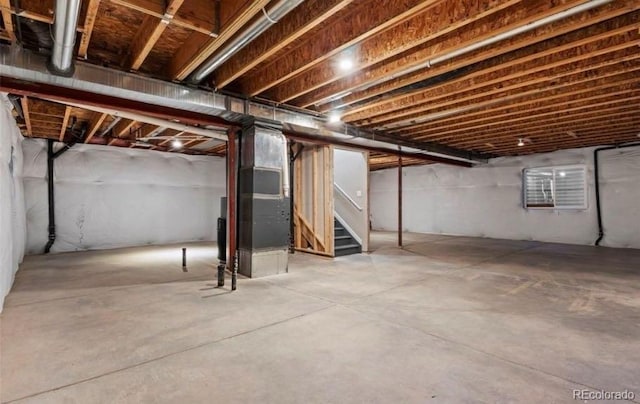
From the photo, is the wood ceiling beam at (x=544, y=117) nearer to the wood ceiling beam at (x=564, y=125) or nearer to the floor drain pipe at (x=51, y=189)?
the wood ceiling beam at (x=564, y=125)

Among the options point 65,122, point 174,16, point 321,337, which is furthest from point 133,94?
point 321,337

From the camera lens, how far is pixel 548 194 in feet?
28.0

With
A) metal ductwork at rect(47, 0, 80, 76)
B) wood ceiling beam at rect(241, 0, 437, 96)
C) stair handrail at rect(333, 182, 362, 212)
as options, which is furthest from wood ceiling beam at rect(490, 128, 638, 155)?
metal ductwork at rect(47, 0, 80, 76)

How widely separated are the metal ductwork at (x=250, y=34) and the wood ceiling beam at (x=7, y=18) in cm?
143

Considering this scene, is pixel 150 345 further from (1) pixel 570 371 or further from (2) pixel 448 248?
(2) pixel 448 248

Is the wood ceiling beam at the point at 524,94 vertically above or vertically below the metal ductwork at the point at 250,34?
above

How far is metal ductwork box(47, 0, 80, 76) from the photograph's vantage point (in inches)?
79.5

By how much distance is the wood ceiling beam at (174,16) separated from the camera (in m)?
2.31

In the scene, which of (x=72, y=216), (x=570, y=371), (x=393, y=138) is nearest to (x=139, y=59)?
(x=570, y=371)

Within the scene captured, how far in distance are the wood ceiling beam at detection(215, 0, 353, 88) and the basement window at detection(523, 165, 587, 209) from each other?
830 centimetres

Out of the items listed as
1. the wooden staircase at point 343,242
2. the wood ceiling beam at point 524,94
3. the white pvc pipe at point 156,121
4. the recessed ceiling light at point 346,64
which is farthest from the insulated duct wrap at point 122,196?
the recessed ceiling light at point 346,64

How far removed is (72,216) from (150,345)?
20.7 feet

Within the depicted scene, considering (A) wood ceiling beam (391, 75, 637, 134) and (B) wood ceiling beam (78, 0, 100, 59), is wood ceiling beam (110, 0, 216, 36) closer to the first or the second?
(B) wood ceiling beam (78, 0, 100, 59)

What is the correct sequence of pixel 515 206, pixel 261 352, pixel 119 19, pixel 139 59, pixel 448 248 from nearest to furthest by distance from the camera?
pixel 261 352, pixel 119 19, pixel 139 59, pixel 448 248, pixel 515 206
